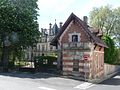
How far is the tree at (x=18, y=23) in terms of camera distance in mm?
46906

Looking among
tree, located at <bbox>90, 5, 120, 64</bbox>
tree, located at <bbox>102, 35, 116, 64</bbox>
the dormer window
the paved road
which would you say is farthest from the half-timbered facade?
tree, located at <bbox>90, 5, 120, 64</bbox>

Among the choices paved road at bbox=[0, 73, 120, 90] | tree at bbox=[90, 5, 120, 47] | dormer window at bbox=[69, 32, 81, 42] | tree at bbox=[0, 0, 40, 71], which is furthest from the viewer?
tree at bbox=[90, 5, 120, 47]

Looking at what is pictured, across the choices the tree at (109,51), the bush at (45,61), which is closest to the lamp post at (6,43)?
the bush at (45,61)

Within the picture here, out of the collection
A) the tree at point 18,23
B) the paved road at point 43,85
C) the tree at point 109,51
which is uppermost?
the tree at point 18,23

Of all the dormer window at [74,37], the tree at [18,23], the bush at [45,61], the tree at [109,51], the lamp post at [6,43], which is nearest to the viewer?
the dormer window at [74,37]

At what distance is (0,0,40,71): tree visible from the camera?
46906mm

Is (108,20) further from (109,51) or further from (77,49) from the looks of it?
(77,49)

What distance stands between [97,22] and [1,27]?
34867mm

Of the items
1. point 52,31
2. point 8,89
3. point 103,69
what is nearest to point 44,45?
point 52,31

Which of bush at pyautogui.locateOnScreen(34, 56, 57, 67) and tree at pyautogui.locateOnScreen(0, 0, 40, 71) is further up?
tree at pyautogui.locateOnScreen(0, 0, 40, 71)

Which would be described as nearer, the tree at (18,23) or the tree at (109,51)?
the tree at (18,23)

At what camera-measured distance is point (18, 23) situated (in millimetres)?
47438

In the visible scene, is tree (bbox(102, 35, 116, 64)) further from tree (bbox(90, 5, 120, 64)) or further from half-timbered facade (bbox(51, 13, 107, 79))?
half-timbered facade (bbox(51, 13, 107, 79))

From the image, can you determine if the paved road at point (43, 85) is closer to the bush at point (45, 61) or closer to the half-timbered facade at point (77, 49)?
the half-timbered facade at point (77, 49)
